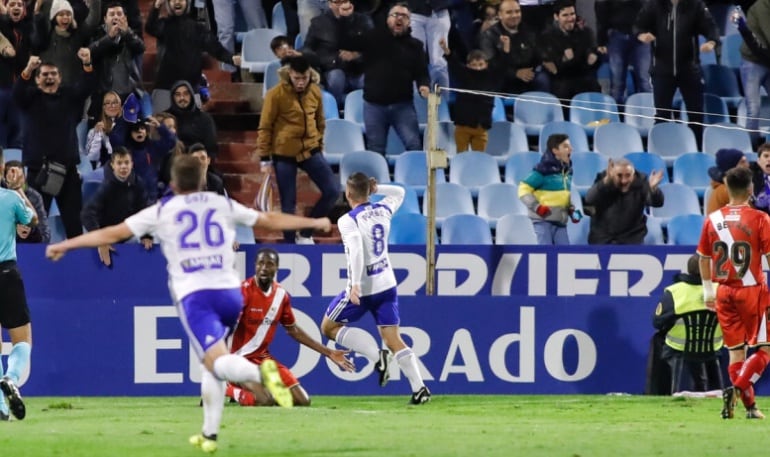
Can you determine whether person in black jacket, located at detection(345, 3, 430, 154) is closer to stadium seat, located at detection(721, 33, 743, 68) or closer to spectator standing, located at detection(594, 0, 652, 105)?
spectator standing, located at detection(594, 0, 652, 105)

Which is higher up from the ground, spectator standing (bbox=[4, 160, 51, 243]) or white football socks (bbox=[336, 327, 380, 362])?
spectator standing (bbox=[4, 160, 51, 243])

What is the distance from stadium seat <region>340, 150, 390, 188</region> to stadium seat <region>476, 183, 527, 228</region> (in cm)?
106

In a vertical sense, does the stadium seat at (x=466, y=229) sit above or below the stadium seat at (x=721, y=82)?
below

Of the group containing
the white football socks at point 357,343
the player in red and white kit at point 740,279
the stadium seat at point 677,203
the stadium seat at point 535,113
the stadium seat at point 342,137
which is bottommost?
the white football socks at point 357,343

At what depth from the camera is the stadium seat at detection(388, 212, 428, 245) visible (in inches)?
676

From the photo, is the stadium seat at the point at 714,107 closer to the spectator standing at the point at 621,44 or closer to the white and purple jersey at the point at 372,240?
the spectator standing at the point at 621,44

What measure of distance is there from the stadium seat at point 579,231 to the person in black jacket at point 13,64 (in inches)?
237

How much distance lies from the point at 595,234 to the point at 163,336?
180 inches

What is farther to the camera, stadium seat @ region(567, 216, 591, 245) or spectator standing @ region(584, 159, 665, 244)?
stadium seat @ region(567, 216, 591, 245)

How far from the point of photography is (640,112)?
778 inches

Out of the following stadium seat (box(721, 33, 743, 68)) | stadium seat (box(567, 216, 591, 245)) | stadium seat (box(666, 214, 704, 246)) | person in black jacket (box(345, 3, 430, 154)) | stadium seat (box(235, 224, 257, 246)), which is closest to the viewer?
stadium seat (box(235, 224, 257, 246))

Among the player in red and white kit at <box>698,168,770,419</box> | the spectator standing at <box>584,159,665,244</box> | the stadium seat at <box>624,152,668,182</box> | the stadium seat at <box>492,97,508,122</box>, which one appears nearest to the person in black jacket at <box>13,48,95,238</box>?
the stadium seat at <box>492,97,508,122</box>

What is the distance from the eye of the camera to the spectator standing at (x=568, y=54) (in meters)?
19.3

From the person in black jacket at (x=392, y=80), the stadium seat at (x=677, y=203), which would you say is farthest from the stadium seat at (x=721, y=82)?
the person in black jacket at (x=392, y=80)
